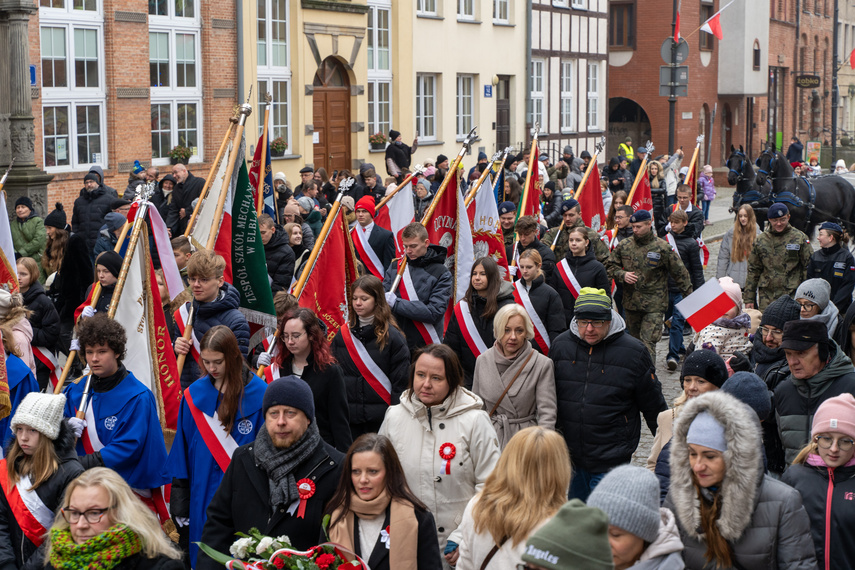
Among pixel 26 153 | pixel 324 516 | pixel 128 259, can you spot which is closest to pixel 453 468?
pixel 324 516

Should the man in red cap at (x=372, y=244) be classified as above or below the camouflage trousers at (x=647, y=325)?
above

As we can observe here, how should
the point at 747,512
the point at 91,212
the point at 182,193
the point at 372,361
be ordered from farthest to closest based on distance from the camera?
the point at 182,193 < the point at 91,212 < the point at 372,361 < the point at 747,512

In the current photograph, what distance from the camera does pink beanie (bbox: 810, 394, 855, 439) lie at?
188 inches

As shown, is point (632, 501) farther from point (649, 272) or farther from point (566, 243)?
point (566, 243)

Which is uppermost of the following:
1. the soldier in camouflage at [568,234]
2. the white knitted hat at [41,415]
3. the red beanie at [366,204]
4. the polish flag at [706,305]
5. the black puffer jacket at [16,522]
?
the red beanie at [366,204]

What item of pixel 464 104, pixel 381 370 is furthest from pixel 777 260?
pixel 464 104

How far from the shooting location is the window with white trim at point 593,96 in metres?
38.8

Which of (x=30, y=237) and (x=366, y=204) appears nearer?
(x=366, y=204)

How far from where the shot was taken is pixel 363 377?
7160 millimetres

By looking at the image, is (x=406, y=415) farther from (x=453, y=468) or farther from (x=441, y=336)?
(x=441, y=336)

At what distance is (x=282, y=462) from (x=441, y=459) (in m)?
0.95

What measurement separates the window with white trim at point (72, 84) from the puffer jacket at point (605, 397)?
14.2m

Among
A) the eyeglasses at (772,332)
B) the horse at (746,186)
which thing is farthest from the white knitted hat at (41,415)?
the horse at (746,186)

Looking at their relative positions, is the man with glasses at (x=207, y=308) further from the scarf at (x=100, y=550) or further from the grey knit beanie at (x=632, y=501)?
the grey knit beanie at (x=632, y=501)
